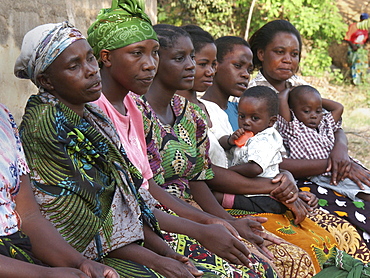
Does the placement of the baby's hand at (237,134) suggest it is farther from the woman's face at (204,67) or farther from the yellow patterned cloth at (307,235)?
the yellow patterned cloth at (307,235)

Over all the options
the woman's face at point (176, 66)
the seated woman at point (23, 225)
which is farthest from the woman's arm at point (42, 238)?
the woman's face at point (176, 66)

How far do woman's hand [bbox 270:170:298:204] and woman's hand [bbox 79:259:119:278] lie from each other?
1786 mm

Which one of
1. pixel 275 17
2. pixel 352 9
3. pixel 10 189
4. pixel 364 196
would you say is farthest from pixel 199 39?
pixel 352 9

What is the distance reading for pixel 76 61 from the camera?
2426 mm

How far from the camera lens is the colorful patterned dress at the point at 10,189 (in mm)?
1994

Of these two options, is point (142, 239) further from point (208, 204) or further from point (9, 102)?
point (9, 102)

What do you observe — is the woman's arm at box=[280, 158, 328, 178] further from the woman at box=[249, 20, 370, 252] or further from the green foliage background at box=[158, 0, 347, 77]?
the green foliage background at box=[158, 0, 347, 77]

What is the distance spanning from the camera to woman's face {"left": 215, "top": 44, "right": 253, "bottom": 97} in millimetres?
4219

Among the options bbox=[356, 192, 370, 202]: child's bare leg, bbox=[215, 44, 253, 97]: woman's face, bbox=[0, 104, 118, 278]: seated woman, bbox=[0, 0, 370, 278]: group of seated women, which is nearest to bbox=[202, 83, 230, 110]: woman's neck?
bbox=[215, 44, 253, 97]: woman's face

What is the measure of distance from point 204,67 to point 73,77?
1.67 meters

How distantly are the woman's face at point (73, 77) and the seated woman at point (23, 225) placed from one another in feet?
0.96

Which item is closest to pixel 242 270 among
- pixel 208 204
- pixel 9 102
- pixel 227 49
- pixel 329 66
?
pixel 208 204

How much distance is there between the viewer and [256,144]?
365 cm

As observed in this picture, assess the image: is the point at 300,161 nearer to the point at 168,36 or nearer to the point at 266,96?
the point at 266,96
